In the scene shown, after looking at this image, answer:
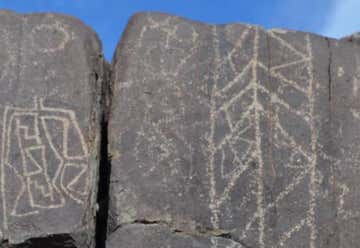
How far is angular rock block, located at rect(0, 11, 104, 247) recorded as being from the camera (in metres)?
5.20

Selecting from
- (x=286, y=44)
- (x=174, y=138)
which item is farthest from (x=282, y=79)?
(x=174, y=138)

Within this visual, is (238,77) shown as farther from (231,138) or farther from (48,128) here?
(48,128)

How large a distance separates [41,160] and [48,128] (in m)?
0.17

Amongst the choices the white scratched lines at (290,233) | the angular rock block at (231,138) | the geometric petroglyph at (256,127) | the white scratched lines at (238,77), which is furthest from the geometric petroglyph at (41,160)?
the white scratched lines at (290,233)

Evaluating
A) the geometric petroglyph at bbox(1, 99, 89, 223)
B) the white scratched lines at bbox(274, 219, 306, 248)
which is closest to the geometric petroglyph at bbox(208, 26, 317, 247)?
the white scratched lines at bbox(274, 219, 306, 248)

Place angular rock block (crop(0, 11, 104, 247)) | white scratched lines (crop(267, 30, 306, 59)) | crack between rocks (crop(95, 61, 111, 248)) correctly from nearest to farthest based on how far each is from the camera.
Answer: angular rock block (crop(0, 11, 104, 247)), crack between rocks (crop(95, 61, 111, 248)), white scratched lines (crop(267, 30, 306, 59))

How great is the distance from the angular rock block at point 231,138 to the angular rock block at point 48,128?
14 cm

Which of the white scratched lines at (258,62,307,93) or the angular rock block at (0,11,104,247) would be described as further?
the white scratched lines at (258,62,307,93)

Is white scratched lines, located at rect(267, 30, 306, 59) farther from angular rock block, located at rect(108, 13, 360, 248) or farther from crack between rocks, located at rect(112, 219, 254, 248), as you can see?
crack between rocks, located at rect(112, 219, 254, 248)

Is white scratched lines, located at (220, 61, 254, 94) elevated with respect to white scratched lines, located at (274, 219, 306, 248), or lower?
elevated

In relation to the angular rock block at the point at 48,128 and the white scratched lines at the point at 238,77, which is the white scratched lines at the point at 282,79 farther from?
the angular rock block at the point at 48,128

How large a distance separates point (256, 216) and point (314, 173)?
0.37m

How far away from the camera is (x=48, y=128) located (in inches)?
212

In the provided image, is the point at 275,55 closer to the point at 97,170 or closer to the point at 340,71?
the point at 340,71
